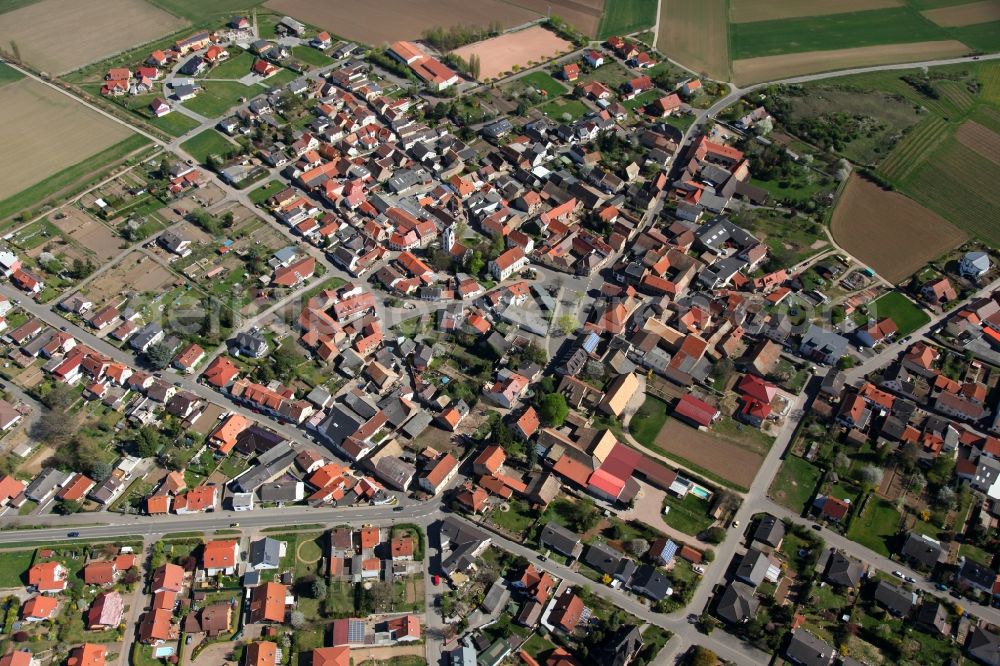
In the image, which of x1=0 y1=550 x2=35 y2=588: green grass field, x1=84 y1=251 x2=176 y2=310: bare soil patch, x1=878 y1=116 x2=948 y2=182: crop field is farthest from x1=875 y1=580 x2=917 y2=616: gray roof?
x1=84 y1=251 x2=176 y2=310: bare soil patch

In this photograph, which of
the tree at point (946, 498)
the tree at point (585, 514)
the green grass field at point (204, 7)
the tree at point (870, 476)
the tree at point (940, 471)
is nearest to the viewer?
the tree at point (585, 514)

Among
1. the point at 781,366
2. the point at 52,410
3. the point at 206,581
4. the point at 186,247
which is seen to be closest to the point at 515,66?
the point at 186,247

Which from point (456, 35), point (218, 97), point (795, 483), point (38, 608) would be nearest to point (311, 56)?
point (218, 97)

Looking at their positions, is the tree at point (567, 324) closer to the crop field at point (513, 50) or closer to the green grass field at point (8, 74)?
the crop field at point (513, 50)

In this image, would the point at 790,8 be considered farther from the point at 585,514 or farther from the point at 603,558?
the point at 603,558

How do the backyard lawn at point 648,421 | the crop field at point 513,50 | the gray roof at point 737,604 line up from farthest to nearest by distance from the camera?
1. the crop field at point 513,50
2. the backyard lawn at point 648,421
3. the gray roof at point 737,604

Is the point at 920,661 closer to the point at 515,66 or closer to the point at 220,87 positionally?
the point at 515,66

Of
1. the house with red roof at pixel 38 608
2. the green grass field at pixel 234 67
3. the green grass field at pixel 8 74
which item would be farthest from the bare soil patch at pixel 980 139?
the green grass field at pixel 8 74

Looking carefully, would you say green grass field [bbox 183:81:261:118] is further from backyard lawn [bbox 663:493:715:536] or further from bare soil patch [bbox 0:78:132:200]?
backyard lawn [bbox 663:493:715:536]
